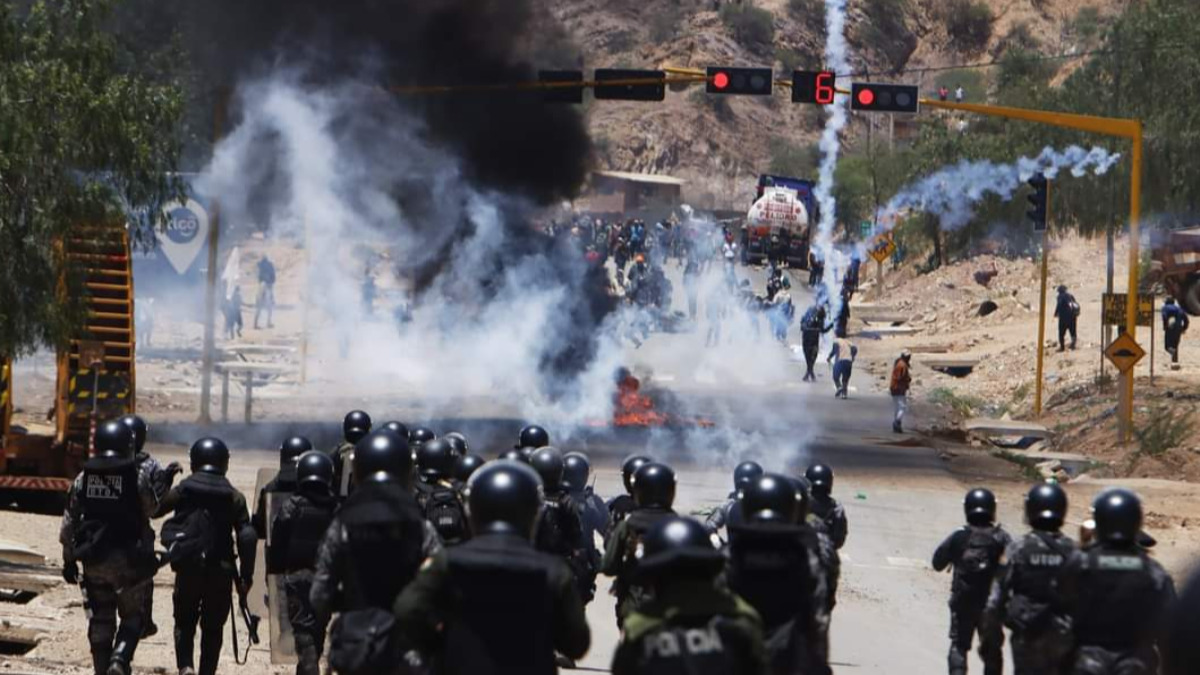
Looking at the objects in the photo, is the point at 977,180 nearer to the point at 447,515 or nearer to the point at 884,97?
the point at 884,97

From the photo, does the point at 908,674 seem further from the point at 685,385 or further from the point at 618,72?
the point at 685,385

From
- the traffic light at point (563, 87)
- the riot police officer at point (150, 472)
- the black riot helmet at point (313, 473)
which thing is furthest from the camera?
the traffic light at point (563, 87)

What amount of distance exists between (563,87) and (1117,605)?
735 inches

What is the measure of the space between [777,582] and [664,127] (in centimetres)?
9686

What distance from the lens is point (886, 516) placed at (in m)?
19.8

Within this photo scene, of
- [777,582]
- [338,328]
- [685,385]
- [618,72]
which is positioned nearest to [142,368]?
[338,328]

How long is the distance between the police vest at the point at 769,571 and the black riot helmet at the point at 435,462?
10.6ft

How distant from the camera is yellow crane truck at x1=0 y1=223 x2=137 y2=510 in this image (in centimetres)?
1697

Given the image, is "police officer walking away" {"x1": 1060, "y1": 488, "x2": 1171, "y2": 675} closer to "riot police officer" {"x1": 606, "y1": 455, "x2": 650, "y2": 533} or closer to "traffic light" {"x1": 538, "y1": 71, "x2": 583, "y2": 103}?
"riot police officer" {"x1": 606, "y1": 455, "x2": 650, "y2": 533}

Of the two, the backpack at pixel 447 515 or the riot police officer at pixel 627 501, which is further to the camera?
the riot police officer at pixel 627 501

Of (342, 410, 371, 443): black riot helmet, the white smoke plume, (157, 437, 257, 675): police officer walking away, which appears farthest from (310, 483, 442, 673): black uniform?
the white smoke plume

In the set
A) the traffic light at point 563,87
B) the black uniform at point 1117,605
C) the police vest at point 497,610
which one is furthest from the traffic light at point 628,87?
the police vest at point 497,610

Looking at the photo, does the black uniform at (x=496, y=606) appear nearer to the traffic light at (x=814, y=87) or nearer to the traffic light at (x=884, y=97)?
the traffic light at (x=884, y=97)

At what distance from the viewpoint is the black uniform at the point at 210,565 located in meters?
9.61
